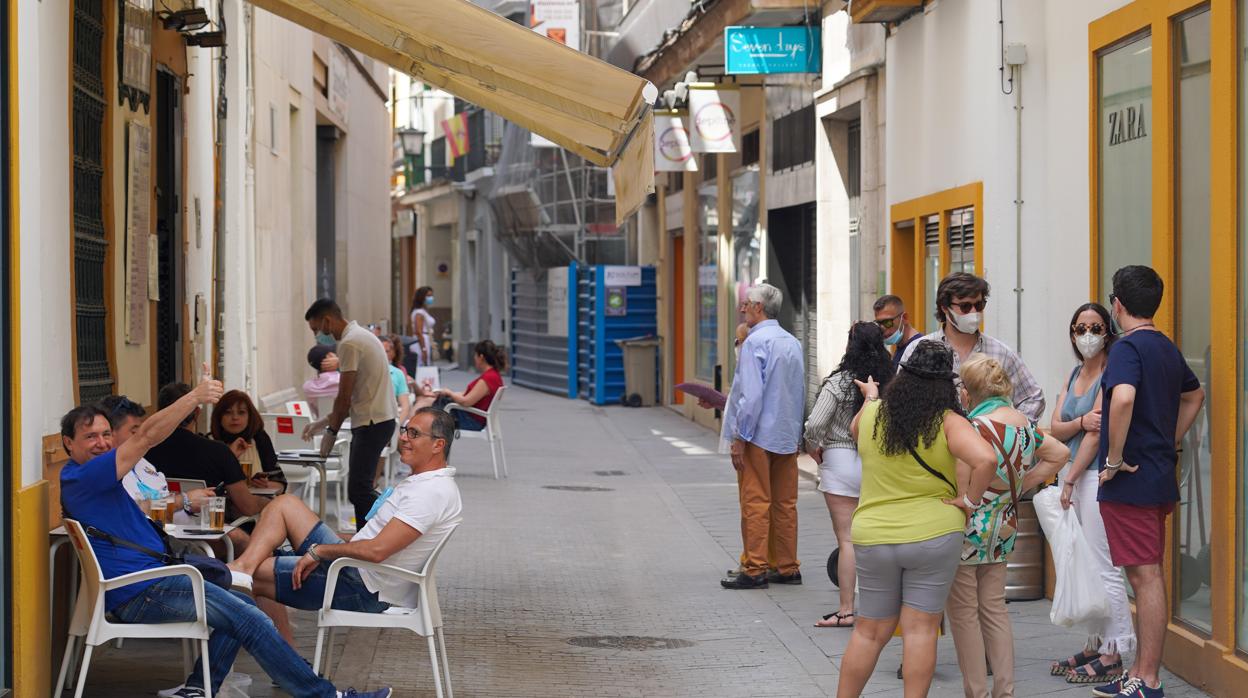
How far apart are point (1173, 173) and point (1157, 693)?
235cm

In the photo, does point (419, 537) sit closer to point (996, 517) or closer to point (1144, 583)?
point (996, 517)

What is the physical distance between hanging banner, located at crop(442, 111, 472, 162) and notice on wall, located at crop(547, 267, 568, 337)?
48.5 ft

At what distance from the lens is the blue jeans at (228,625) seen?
6.17 meters

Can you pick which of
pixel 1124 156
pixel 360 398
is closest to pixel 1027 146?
pixel 1124 156

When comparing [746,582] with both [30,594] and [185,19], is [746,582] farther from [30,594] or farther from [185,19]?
[185,19]

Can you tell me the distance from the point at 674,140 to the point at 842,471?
11.0 metres

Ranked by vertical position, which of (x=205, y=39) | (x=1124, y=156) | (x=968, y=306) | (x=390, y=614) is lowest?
(x=390, y=614)

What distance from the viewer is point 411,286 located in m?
56.7

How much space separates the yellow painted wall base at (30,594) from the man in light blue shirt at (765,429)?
4.33m

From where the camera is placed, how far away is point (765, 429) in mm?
9484

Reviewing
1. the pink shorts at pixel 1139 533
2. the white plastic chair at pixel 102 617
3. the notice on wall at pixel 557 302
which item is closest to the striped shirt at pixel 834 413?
the pink shorts at pixel 1139 533

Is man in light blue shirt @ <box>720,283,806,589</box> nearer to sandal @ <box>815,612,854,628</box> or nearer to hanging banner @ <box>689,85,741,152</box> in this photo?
sandal @ <box>815,612,854,628</box>

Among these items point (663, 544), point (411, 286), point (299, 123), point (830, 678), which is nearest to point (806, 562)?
point (663, 544)

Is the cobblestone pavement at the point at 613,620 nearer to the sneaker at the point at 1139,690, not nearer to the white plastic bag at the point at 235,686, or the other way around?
the white plastic bag at the point at 235,686
